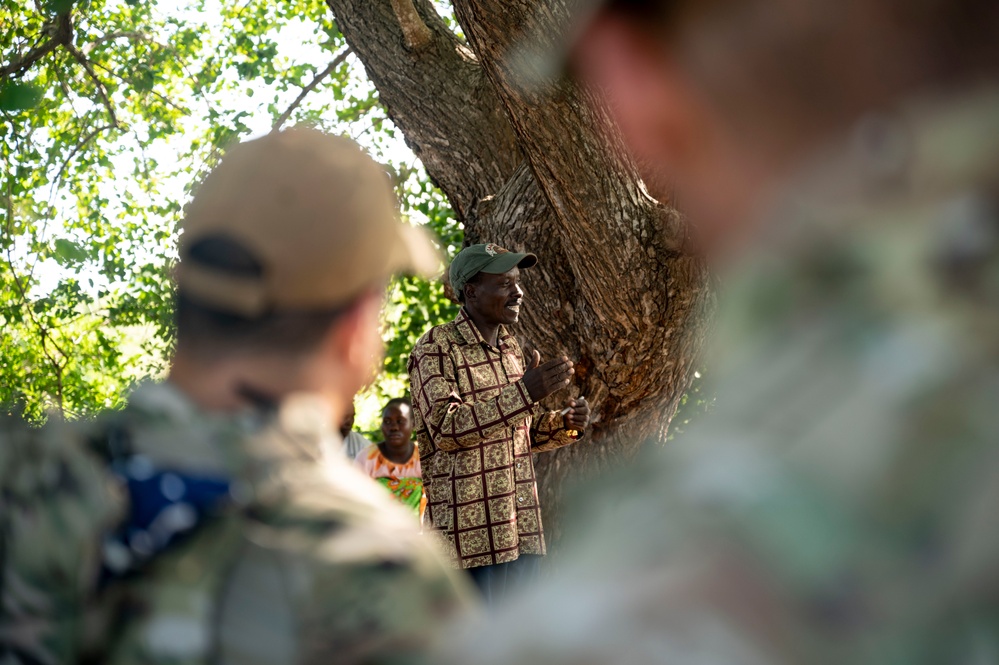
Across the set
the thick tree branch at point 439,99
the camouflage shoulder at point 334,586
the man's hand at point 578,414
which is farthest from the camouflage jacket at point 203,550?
the thick tree branch at point 439,99

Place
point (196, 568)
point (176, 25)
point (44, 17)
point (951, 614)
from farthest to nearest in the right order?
point (176, 25) < point (44, 17) < point (196, 568) < point (951, 614)

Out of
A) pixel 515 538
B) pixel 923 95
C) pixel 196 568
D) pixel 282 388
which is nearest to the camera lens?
pixel 923 95

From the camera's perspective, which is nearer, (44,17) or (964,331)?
(964,331)

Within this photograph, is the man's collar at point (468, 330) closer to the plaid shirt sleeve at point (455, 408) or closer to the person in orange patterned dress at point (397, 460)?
the plaid shirt sleeve at point (455, 408)

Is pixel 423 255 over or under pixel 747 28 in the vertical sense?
over

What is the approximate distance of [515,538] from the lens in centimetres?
406

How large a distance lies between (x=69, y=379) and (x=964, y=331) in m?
10.5

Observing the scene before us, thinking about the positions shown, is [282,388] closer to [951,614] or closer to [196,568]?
[196,568]

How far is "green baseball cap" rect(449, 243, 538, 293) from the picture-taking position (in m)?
4.30

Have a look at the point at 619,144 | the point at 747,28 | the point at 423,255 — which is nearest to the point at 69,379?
the point at 619,144

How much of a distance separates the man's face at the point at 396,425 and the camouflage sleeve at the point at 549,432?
289 cm

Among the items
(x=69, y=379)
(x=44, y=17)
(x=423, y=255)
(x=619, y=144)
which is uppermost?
(x=44, y=17)

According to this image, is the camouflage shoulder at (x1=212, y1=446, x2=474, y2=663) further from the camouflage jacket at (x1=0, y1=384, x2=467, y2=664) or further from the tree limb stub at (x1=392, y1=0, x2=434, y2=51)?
the tree limb stub at (x1=392, y1=0, x2=434, y2=51)

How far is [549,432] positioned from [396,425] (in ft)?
A: 10.1
